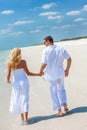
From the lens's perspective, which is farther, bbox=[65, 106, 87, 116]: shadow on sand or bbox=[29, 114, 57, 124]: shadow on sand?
bbox=[65, 106, 87, 116]: shadow on sand

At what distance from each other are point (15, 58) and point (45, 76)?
0.98 metres

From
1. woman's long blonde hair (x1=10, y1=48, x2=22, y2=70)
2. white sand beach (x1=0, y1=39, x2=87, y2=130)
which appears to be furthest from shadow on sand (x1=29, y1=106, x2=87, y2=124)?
woman's long blonde hair (x1=10, y1=48, x2=22, y2=70)

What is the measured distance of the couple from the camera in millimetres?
8664

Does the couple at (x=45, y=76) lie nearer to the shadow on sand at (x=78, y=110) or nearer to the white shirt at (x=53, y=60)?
the white shirt at (x=53, y=60)

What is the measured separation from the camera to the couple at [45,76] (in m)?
8.66

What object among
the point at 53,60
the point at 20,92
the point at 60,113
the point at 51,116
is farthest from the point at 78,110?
the point at 20,92

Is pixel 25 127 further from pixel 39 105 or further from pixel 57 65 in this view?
pixel 39 105

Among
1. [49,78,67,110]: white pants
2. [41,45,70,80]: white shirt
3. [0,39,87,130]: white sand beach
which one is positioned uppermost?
[41,45,70,80]: white shirt

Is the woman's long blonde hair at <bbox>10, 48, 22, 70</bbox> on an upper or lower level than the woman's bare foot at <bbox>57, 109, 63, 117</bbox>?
upper

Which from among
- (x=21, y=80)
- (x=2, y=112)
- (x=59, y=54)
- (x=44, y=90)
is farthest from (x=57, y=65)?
(x=44, y=90)

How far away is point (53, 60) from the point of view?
351 inches

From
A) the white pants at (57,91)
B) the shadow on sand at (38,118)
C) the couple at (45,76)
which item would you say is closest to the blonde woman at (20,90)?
the couple at (45,76)

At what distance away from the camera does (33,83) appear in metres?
15.7

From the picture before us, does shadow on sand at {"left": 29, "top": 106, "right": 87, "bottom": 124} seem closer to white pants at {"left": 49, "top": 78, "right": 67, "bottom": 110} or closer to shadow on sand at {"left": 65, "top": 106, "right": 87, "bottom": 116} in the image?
shadow on sand at {"left": 65, "top": 106, "right": 87, "bottom": 116}
